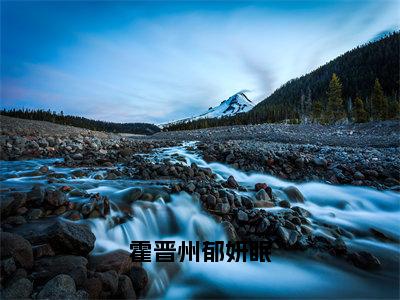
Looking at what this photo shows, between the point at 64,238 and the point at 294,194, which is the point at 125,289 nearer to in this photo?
the point at 64,238

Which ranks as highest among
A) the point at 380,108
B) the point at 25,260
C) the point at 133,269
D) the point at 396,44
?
the point at 396,44

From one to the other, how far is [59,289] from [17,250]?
0.83 metres

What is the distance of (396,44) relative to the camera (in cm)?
11944

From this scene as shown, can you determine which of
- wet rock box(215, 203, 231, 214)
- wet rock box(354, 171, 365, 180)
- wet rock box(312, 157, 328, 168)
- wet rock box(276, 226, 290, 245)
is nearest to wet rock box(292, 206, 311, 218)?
wet rock box(276, 226, 290, 245)

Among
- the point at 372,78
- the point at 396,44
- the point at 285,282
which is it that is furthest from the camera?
the point at 396,44

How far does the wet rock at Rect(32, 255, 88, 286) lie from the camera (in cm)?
286

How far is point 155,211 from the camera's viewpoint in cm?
533

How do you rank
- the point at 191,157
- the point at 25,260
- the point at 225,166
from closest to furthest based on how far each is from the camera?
the point at 25,260 < the point at 225,166 < the point at 191,157

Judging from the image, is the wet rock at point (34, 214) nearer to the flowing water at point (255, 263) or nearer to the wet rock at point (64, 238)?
the wet rock at point (64, 238)

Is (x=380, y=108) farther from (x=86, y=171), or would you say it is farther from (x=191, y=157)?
(x=86, y=171)

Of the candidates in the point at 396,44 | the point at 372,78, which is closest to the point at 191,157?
the point at 372,78

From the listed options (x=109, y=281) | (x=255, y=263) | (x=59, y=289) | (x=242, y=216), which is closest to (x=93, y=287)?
(x=109, y=281)

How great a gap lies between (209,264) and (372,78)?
12945 centimetres

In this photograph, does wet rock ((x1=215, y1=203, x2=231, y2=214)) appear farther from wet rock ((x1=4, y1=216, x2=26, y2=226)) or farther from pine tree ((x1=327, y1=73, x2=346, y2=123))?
pine tree ((x1=327, y1=73, x2=346, y2=123))
